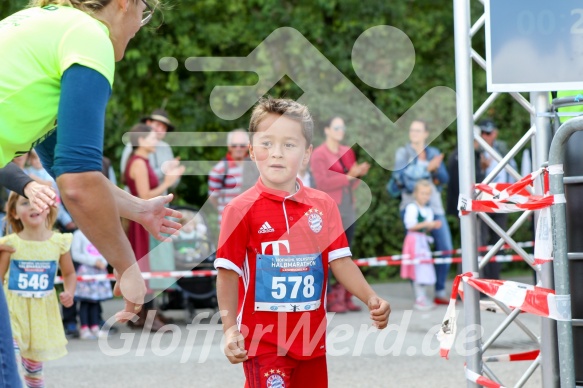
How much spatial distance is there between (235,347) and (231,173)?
6.40 m

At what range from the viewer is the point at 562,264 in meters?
4.30

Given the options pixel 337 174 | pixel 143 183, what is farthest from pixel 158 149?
pixel 337 174

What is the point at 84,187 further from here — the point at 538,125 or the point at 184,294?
the point at 184,294

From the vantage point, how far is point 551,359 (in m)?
4.79

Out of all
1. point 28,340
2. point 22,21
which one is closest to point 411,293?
point 28,340

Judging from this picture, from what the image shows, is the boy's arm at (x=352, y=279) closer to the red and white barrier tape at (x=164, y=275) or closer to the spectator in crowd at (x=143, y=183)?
the red and white barrier tape at (x=164, y=275)

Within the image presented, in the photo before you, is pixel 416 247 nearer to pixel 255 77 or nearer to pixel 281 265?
pixel 255 77

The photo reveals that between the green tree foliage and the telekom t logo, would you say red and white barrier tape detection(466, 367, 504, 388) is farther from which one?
the green tree foliage

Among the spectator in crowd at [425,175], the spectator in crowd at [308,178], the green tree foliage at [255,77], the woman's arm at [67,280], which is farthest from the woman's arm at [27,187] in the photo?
the green tree foliage at [255,77]

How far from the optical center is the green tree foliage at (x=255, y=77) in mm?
13867

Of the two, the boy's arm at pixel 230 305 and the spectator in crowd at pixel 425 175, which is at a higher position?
the spectator in crowd at pixel 425 175

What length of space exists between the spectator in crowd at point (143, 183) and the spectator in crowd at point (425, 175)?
2756mm

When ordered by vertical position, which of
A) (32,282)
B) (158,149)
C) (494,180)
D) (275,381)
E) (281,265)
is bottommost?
(275,381)

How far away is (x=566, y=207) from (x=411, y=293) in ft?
27.0
